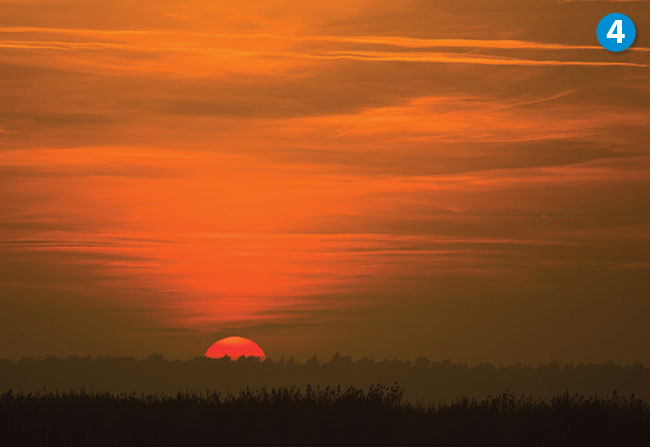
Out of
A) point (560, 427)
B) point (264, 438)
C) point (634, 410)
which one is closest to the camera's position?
point (264, 438)

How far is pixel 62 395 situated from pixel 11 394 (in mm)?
1128

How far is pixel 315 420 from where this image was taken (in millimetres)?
18250

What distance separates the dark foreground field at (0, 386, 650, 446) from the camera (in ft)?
57.3

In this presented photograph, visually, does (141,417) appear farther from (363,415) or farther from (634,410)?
(634,410)

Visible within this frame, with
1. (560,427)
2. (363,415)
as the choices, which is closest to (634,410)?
(560,427)

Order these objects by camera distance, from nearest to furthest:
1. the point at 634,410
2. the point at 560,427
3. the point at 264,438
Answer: the point at 264,438 < the point at 560,427 < the point at 634,410

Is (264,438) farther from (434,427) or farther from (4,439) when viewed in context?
(4,439)

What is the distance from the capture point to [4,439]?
1741 centimetres

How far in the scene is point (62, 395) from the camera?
20656 mm

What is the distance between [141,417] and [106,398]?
241 centimetres

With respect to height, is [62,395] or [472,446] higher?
[62,395]

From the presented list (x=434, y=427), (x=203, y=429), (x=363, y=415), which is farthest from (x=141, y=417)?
(x=434, y=427)

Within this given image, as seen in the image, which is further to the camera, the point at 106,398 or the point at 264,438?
the point at 106,398

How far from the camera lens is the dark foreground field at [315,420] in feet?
57.3
